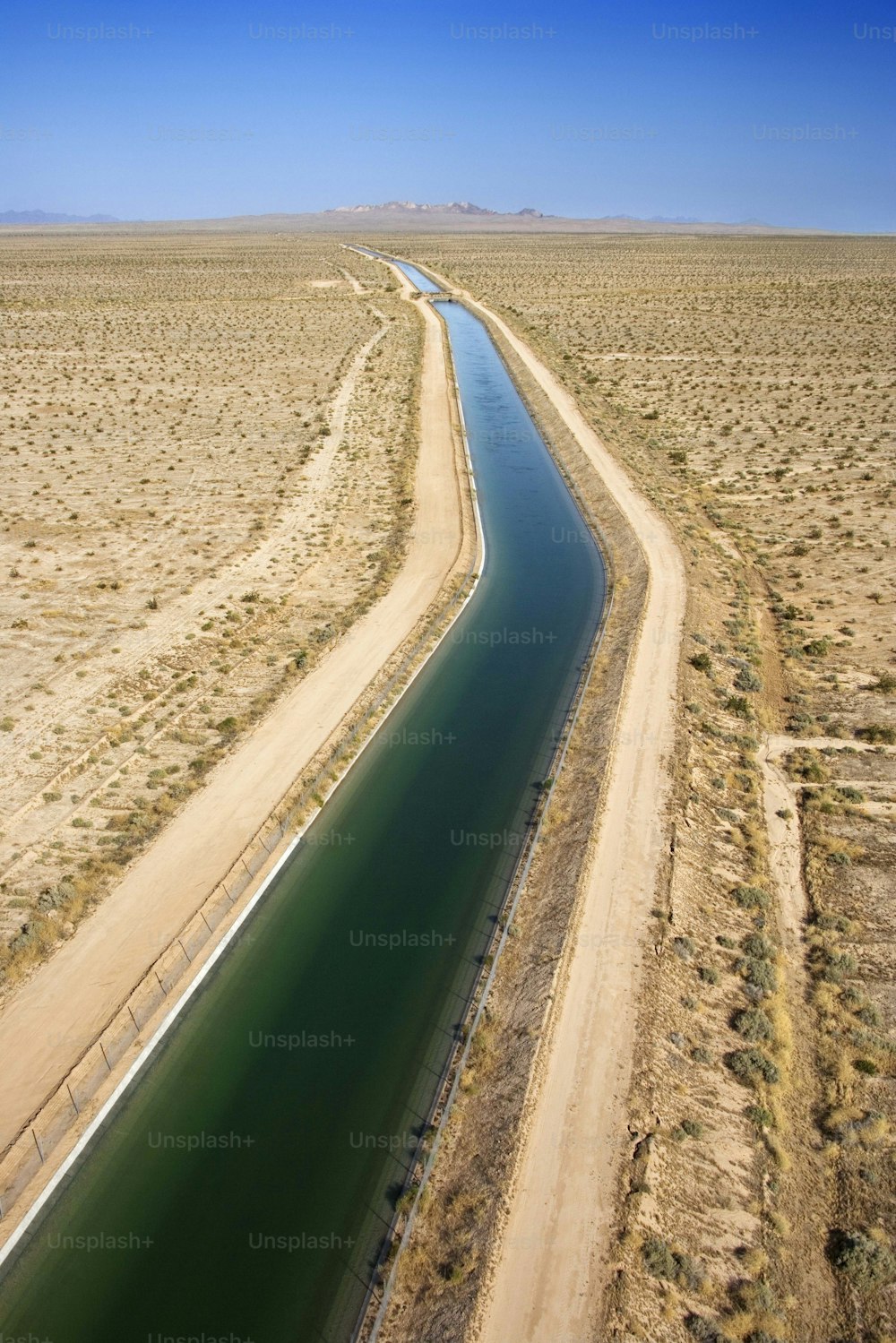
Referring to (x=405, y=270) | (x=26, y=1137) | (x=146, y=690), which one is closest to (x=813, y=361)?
(x=146, y=690)

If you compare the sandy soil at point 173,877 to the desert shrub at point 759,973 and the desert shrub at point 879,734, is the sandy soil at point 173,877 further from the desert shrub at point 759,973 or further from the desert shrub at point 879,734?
the desert shrub at point 879,734

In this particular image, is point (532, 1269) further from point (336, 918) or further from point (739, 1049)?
point (336, 918)

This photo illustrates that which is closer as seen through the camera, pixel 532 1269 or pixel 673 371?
pixel 532 1269

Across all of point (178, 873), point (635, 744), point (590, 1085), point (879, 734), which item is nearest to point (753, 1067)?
point (590, 1085)

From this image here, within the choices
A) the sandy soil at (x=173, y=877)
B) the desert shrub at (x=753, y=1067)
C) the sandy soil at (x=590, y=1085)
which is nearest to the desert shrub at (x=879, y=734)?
the sandy soil at (x=590, y=1085)

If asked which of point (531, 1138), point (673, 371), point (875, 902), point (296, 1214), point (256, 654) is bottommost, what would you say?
point (296, 1214)

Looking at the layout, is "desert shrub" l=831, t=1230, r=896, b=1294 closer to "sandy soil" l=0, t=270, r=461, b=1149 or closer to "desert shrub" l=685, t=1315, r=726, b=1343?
"desert shrub" l=685, t=1315, r=726, b=1343

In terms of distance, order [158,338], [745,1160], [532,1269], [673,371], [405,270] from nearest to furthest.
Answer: [532,1269], [745,1160], [673,371], [158,338], [405,270]
